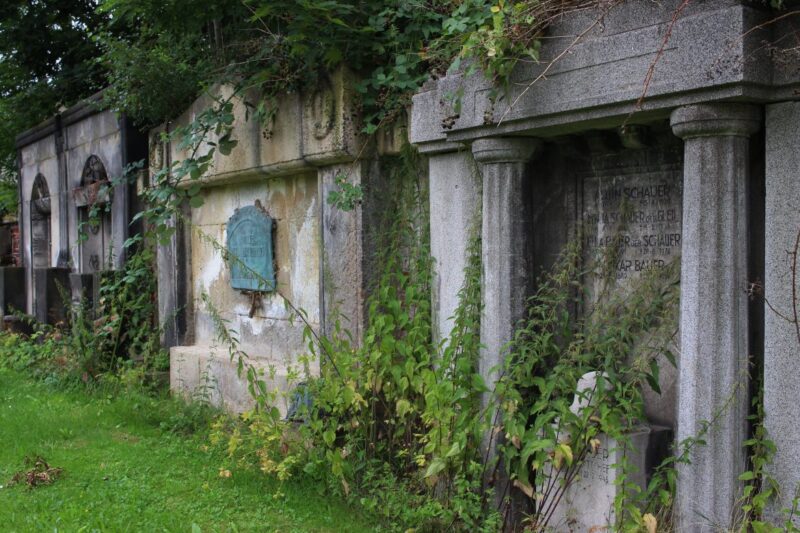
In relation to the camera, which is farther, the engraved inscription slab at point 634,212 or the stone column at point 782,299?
the engraved inscription slab at point 634,212

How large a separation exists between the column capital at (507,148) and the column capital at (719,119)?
33.9 inches

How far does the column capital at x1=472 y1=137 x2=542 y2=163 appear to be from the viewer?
3.73 metres

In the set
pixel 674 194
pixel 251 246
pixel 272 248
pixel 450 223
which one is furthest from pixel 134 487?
pixel 674 194

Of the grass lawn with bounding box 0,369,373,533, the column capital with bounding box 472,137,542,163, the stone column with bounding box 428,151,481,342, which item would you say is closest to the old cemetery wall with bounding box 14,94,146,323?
the grass lawn with bounding box 0,369,373,533

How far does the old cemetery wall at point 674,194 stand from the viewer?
291 centimetres

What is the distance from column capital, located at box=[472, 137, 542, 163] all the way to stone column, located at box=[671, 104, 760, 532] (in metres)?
0.83

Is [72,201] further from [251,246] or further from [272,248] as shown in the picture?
[272,248]

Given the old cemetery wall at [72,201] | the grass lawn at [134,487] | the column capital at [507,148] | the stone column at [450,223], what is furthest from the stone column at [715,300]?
the old cemetery wall at [72,201]

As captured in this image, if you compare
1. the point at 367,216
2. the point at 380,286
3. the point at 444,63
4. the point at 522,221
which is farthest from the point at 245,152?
the point at 522,221

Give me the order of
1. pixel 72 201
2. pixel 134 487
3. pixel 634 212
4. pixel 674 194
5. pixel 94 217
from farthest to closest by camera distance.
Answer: pixel 72 201, pixel 94 217, pixel 134 487, pixel 634 212, pixel 674 194

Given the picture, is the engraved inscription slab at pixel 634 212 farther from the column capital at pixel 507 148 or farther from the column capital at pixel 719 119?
the column capital at pixel 719 119

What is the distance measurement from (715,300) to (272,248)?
3.56 m

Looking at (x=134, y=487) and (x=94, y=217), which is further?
(x=94, y=217)

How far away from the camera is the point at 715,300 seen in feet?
9.75
